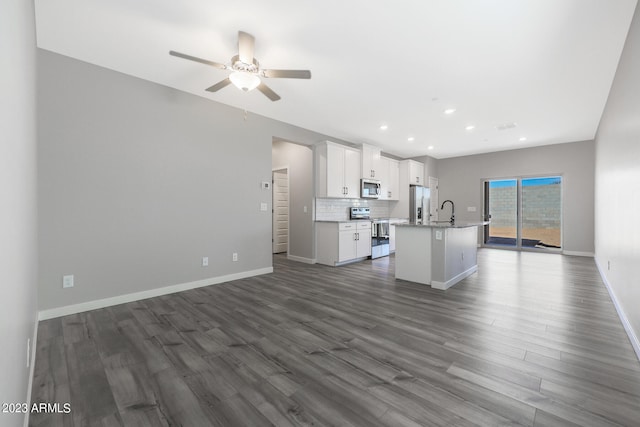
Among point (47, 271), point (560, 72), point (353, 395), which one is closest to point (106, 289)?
point (47, 271)

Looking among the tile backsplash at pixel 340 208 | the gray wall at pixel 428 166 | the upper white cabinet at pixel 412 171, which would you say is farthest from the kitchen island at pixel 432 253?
the gray wall at pixel 428 166

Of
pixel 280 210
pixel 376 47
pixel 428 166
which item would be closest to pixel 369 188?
pixel 280 210

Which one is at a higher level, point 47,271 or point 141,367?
point 47,271

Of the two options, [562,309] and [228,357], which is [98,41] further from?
[562,309]

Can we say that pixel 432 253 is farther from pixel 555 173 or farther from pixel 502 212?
pixel 555 173

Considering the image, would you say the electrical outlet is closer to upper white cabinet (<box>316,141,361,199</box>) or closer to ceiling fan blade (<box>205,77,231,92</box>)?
ceiling fan blade (<box>205,77,231,92</box>)

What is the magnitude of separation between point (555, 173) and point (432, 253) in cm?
559

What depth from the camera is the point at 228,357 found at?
6.75 ft

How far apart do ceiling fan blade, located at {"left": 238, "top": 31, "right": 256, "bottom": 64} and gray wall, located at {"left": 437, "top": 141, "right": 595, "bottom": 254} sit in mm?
7617

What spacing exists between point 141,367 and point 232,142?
3.27 meters

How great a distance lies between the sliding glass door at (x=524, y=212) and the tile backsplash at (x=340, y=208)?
11.0ft

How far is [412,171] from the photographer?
7.73 m

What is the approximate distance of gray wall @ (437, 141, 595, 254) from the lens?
253 inches

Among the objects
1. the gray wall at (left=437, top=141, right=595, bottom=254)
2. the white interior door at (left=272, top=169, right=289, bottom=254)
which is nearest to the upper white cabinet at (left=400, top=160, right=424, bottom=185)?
the gray wall at (left=437, top=141, right=595, bottom=254)
